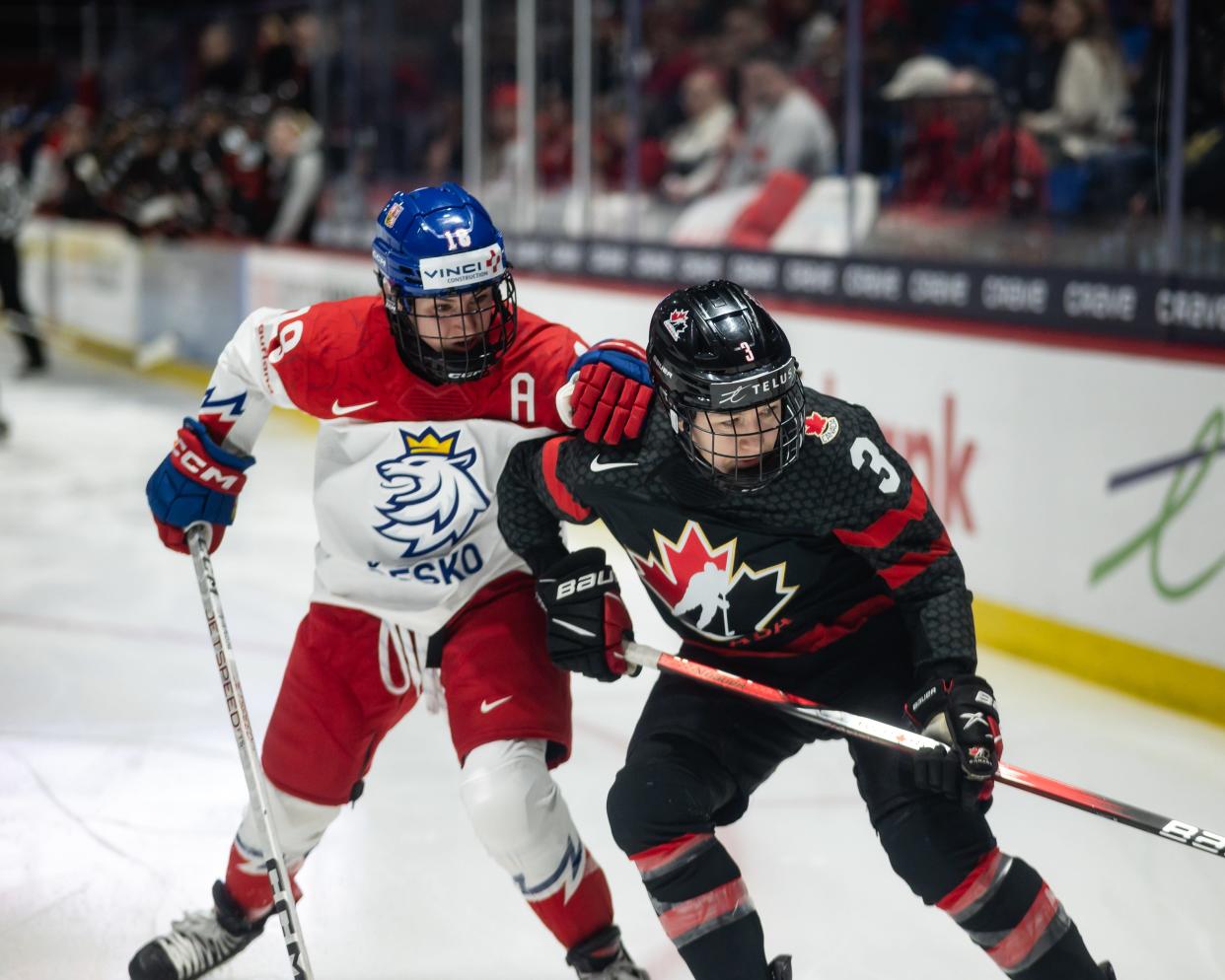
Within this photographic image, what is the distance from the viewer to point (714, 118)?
19.4ft

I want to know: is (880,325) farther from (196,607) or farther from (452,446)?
(452,446)

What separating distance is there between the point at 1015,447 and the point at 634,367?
7.23 feet

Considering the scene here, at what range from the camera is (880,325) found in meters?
4.42

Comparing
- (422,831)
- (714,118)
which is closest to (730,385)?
(422,831)

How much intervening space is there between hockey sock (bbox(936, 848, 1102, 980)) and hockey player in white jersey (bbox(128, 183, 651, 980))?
1.84 ft

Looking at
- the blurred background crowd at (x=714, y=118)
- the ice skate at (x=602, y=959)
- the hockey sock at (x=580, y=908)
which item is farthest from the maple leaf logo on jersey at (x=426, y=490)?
the blurred background crowd at (x=714, y=118)

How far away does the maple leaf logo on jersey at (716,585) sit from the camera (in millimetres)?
1938

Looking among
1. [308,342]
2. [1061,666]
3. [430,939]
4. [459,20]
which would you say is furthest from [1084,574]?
→ [459,20]

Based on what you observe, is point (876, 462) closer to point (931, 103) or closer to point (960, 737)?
point (960, 737)

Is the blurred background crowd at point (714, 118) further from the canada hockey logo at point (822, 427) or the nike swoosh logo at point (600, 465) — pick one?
the nike swoosh logo at point (600, 465)

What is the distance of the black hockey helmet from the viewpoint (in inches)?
69.8

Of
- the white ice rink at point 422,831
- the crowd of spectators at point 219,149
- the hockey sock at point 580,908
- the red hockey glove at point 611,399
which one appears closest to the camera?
the red hockey glove at point 611,399

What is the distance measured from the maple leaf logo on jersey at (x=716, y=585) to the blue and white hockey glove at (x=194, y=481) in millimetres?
730

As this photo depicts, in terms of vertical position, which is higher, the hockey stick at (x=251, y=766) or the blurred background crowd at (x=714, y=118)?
the blurred background crowd at (x=714, y=118)
